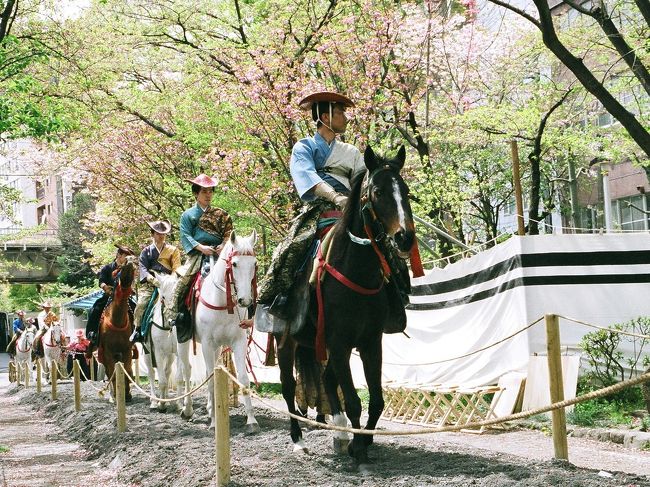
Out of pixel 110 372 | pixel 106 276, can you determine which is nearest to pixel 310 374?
pixel 106 276

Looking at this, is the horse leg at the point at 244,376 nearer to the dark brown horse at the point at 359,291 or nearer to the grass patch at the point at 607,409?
the dark brown horse at the point at 359,291

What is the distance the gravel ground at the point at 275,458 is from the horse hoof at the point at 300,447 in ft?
0.24

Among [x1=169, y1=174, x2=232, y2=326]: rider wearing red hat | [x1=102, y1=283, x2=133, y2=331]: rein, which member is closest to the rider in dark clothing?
[x1=102, y1=283, x2=133, y2=331]: rein

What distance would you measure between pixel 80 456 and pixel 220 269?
10.0 ft

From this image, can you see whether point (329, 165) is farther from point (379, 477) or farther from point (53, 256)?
point (53, 256)

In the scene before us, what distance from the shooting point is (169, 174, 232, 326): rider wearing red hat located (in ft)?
43.2

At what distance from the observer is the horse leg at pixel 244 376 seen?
11.9 meters

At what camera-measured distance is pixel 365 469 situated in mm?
7945

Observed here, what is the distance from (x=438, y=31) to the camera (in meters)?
23.2

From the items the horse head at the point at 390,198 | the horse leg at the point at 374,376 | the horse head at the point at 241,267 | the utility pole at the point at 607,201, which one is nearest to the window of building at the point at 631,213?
the utility pole at the point at 607,201

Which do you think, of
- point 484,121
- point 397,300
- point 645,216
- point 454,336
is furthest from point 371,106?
point 645,216

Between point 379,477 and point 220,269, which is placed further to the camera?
point 220,269

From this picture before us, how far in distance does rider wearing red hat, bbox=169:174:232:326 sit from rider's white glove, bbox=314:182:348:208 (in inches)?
178

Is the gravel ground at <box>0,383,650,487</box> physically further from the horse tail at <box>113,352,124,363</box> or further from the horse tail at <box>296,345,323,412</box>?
the horse tail at <box>113,352,124,363</box>
